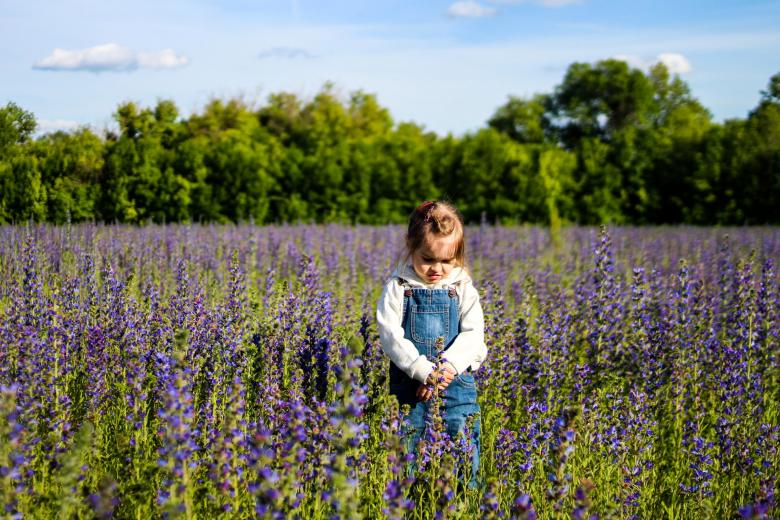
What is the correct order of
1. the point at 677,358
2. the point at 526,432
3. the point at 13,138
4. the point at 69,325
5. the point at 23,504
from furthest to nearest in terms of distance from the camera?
1. the point at 13,138
2. the point at 677,358
3. the point at 69,325
4. the point at 526,432
5. the point at 23,504

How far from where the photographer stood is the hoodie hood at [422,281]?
360 cm

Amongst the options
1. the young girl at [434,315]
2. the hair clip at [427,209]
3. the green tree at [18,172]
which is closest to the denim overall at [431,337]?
the young girl at [434,315]

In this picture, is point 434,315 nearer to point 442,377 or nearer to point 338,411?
point 442,377

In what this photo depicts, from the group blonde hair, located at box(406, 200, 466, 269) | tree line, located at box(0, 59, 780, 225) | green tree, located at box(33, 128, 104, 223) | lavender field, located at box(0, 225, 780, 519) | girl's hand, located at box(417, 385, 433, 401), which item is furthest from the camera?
tree line, located at box(0, 59, 780, 225)

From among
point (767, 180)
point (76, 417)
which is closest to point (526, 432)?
point (76, 417)

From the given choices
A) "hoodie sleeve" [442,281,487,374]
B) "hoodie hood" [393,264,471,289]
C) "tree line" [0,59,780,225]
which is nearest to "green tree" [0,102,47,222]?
"tree line" [0,59,780,225]

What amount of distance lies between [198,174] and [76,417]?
41.2 feet

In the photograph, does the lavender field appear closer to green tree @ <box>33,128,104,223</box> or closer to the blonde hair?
the blonde hair

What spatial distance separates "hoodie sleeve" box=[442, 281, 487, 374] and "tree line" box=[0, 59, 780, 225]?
4.96m

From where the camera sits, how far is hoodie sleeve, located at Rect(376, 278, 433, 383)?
131 inches

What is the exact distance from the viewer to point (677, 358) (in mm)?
4988

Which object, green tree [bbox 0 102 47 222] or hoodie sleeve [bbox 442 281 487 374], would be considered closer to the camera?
hoodie sleeve [bbox 442 281 487 374]

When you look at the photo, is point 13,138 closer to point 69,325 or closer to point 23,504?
point 69,325

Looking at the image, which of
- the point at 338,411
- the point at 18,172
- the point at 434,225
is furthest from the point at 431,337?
the point at 18,172
